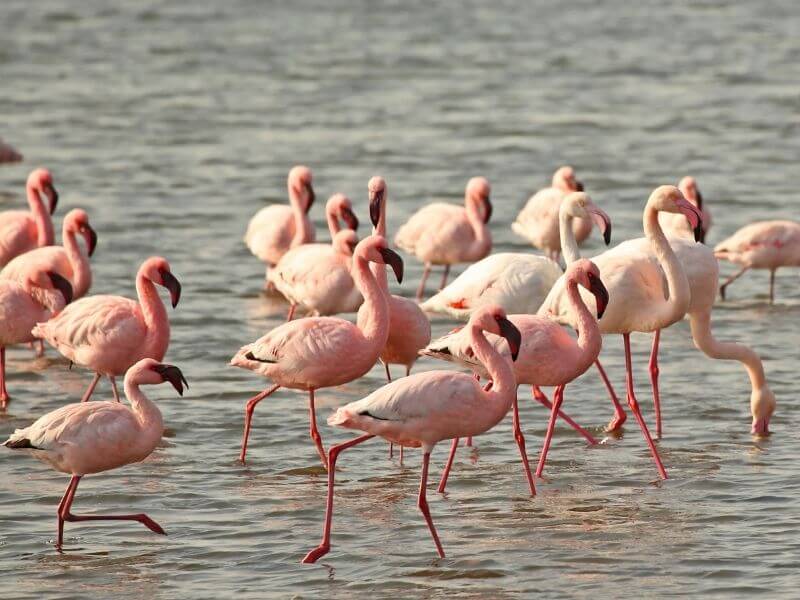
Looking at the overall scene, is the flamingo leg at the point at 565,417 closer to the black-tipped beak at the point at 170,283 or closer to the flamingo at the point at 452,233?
the black-tipped beak at the point at 170,283

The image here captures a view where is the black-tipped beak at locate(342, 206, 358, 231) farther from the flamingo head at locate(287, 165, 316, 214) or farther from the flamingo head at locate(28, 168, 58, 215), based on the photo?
the flamingo head at locate(28, 168, 58, 215)

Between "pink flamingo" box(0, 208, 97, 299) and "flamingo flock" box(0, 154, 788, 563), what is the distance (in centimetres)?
2

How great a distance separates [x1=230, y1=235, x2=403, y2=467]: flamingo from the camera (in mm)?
8867

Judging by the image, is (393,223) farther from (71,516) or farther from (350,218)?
(71,516)

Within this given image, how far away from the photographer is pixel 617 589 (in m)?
7.36

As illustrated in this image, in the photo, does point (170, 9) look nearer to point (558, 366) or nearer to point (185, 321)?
Result: point (185, 321)

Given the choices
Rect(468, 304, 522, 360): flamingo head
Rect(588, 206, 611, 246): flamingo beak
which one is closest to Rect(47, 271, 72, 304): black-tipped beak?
Rect(588, 206, 611, 246): flamingo beak

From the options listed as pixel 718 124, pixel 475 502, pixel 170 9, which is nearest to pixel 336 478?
pixel 475 502

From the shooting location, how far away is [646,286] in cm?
966

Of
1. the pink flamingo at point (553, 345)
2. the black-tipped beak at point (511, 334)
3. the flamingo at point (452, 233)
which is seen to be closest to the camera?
the black-tipped beak at point (511, 334)

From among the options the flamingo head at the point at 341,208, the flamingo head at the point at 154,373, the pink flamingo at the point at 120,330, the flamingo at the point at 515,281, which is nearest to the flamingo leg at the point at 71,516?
the flamingo head at the point at 154,373

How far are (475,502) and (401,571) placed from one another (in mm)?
1170

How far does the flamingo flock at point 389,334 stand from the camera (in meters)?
7.85

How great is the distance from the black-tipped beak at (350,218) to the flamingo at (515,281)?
183cm
